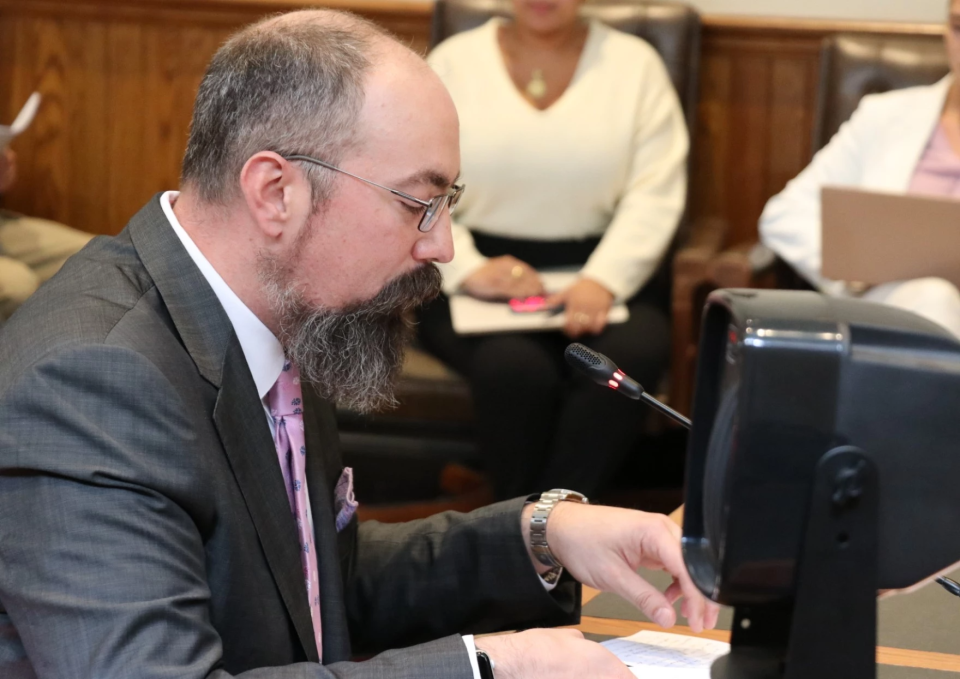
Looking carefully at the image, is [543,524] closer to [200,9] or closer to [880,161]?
[880,161]

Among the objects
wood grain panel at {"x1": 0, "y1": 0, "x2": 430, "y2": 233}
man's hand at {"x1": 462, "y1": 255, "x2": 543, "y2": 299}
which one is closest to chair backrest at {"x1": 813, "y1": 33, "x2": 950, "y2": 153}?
man's hand at {"x1": 462, "y1": 255, "x2": 543, "y2": 299}

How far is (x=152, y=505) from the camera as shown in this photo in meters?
0.97

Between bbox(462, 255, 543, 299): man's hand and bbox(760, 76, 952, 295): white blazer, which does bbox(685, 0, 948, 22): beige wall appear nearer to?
bbox(760, 76, 952, 295): white blazer

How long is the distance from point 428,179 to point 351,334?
7.7 inches

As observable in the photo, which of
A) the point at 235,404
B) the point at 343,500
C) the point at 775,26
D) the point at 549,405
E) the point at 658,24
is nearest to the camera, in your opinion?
the point at 235,404

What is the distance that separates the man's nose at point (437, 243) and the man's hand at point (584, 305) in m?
1.35

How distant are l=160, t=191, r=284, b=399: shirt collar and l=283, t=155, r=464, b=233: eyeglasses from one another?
0.14m

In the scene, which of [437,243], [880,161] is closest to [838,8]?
[880,161]

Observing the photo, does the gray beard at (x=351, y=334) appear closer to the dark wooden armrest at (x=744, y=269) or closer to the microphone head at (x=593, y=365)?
the microphone head at (x=593, y=365)

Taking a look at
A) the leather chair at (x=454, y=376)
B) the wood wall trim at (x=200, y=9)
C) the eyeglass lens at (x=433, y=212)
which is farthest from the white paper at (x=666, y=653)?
the wood wall trim at (x=200, y=9)

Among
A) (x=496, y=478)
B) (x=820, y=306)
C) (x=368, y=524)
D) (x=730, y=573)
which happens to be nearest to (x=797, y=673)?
(x=730, y=573)

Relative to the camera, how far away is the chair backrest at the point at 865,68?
2963 millimetres

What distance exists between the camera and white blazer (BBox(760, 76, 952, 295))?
2.76m

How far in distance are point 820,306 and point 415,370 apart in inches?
77.9
